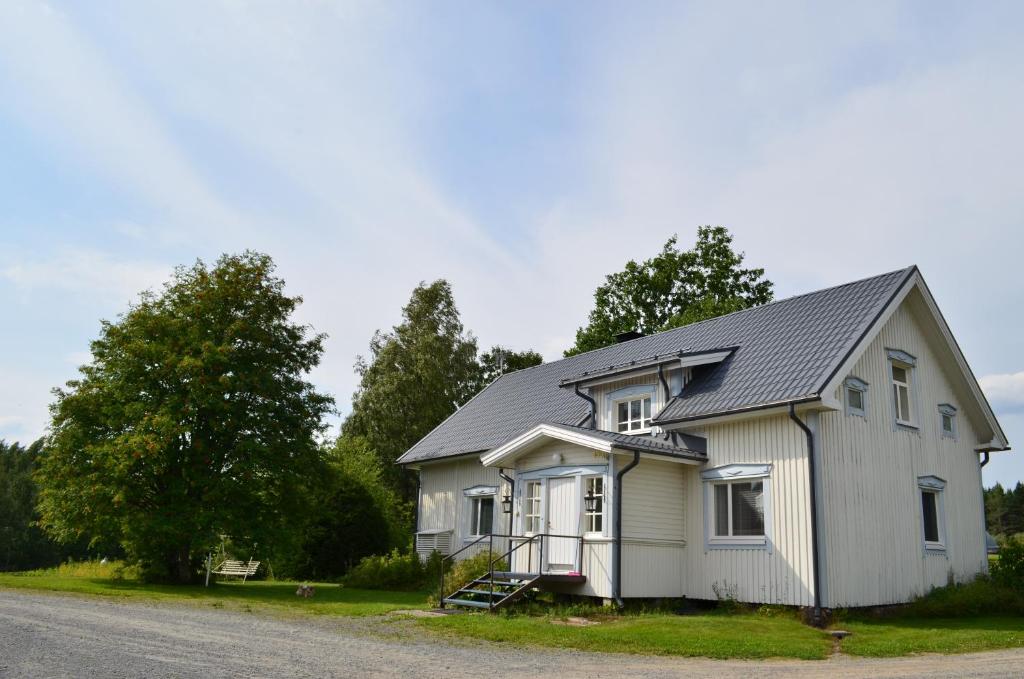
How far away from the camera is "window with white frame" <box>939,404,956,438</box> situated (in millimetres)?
18859

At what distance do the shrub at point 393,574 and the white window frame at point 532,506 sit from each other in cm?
722

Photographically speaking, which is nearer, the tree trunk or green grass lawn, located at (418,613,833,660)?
green grass lawn, located at (418,613,833,660)

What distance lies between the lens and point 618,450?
1551cm

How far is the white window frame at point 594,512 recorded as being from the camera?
15.9m

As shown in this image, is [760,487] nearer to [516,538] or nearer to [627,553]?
[627,553]

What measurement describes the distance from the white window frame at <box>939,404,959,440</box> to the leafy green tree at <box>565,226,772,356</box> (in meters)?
22.6

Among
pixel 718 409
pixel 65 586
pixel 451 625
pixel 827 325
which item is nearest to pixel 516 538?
pixel 451 625

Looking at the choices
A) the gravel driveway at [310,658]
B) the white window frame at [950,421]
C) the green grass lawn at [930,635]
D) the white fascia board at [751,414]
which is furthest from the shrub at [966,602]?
the white fascia board at [751,414]

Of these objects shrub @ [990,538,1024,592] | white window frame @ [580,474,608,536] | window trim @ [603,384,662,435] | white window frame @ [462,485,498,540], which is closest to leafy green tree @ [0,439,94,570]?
white window frame @ [462,485,498,540]

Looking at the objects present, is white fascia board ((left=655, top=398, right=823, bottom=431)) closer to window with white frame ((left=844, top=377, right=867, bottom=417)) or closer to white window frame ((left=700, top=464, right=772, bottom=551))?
white window frame ((left=700, top=464, right=772, bottom=551))

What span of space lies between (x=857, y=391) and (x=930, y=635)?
199 inches

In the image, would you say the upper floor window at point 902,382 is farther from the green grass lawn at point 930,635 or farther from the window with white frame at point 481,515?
the window with white frame at point 481,515

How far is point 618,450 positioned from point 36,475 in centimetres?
1760

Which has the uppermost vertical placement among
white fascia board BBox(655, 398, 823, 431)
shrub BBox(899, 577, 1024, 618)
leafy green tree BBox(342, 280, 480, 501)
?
leafy green tree BBox(342, 280, 480, 501)
